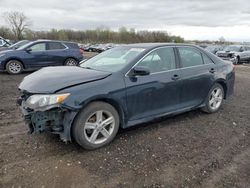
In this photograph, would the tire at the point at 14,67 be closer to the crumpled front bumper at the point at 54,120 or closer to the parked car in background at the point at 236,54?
the crumpled front bumper at the point at 54,120

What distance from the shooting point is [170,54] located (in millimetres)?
4824

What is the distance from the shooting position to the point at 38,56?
11.3 metres

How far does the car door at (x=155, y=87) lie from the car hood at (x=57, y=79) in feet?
1.82

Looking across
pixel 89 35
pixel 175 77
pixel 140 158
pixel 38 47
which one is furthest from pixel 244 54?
pixel 89 35

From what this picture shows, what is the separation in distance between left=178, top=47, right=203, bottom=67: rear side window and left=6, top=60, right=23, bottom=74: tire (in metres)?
8.23

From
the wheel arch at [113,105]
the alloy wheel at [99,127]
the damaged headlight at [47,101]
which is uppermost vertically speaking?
the damaged headlight at [47,101]

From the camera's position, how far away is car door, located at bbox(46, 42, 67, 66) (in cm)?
1170

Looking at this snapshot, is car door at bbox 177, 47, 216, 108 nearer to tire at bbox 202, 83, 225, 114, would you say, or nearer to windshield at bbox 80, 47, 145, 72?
tire at bbox 202, 83, 225, 114

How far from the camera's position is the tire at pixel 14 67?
Answer: 10834 mm

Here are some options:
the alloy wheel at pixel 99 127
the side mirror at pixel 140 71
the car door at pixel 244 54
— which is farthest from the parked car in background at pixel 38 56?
the car door at pixel 244 54

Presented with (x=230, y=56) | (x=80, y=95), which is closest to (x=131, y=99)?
(x=80, y=95)

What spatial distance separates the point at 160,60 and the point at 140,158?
1898 mm

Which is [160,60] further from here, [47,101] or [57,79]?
[47,101]

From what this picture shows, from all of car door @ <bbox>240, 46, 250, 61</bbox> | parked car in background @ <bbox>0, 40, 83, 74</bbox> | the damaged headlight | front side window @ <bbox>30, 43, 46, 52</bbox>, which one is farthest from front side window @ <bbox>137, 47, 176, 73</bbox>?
car door @ <bbox>240, 46, 250, 61</bbox>
